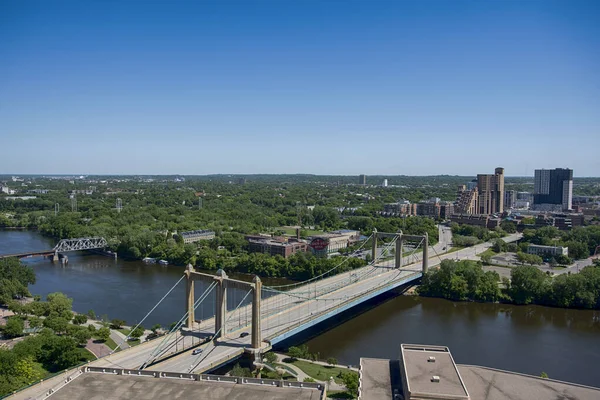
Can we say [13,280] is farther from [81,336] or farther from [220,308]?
[220,308]

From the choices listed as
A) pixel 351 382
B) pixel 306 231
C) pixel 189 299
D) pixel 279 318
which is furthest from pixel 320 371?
pixel 306 231

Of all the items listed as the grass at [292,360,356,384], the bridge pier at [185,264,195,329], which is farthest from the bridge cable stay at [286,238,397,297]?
the bridge pier at [185,264,195,329]

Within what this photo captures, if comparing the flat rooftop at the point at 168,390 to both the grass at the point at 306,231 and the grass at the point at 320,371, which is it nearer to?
the grass at the point at 320,371

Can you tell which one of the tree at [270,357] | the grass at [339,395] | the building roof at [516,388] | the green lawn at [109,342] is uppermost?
the building roof at [516,388]

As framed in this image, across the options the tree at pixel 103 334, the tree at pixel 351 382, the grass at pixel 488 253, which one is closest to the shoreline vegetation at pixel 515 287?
the grass at pixel 488 253

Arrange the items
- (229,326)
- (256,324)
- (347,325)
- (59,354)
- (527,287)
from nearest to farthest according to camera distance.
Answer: (256,324) < (59,354) < (229,326) < (347,325) < (527,287)

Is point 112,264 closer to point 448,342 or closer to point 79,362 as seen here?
point 79,362

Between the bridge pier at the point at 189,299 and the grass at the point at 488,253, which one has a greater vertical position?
the bridge pier at the point at 189,299

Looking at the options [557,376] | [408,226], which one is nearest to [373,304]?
[557,376]
